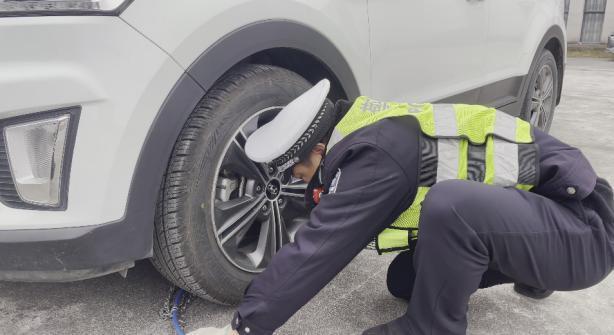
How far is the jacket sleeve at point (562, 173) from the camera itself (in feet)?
5.38

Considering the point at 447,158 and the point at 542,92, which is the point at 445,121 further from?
the point at 542,92

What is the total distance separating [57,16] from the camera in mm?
1453

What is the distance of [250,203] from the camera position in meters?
1.99

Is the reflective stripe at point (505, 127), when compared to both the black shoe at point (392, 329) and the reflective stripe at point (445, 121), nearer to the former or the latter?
the reflective stripe at point (445, 121)

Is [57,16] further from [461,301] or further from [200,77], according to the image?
[461,301]


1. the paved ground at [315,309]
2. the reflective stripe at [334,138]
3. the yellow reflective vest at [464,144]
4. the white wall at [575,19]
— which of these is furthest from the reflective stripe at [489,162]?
the white wall at [575,19]

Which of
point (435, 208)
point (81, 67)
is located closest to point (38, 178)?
point (81, 67)

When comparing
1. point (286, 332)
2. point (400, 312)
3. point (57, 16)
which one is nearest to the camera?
point (57, 16)

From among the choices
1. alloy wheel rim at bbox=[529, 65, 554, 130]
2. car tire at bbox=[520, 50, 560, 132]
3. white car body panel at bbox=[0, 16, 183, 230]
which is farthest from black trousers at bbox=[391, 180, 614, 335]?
alloy wheel rim at bbox=[529, 65, 554, 130]

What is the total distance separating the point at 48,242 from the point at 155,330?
543 mm

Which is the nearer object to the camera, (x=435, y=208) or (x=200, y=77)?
(x=435, y=208)

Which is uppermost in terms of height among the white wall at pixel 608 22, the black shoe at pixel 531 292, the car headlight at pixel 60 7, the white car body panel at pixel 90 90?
the car headlight at pixel 60 7

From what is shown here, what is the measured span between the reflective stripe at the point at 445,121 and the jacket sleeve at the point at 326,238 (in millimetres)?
174

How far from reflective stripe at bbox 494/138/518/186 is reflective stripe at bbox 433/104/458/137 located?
0.13 m
